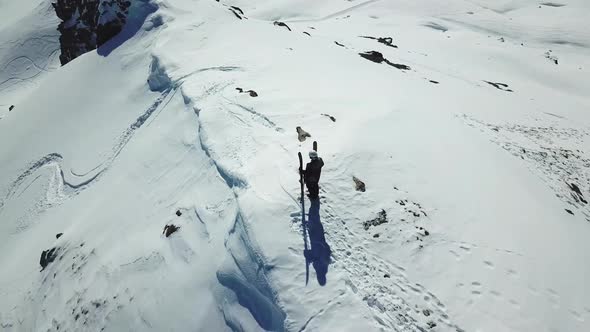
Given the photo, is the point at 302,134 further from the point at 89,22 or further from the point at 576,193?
the point at 89,22

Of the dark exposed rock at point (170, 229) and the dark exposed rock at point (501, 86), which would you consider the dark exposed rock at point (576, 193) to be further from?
the dark exposed rock at point (170, 229)

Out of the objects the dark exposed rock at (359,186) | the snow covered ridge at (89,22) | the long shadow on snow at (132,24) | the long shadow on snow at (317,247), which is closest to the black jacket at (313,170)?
the long shadow on snow at (317,247)

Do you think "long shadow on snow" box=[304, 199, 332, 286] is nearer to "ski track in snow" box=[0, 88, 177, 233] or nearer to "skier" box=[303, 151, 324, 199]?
"skier" box=[303, 151, 324, 199]

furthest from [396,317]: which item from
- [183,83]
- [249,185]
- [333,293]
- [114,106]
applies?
[114,106]

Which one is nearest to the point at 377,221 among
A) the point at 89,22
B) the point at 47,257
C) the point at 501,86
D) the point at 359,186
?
the point at 359,186

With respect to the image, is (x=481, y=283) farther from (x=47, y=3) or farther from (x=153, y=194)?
(x=47, y=3)

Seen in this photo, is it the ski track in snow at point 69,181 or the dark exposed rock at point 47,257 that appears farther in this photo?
the ski track in snow at point 69,181
